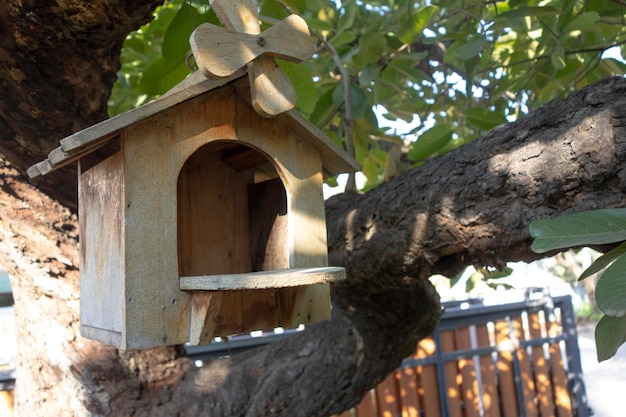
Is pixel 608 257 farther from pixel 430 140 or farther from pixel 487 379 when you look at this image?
pixel 487 379

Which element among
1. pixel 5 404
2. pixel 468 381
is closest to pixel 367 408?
pixel 468 381

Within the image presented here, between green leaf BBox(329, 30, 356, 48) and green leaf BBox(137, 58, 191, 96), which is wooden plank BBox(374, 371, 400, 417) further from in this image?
green leaf BBox(137, 58, 191, 96)

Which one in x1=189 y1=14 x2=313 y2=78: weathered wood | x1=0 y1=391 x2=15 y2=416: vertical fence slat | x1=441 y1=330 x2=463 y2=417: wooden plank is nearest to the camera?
x1=189 y1=14 x2=313 y2=78: weathered wood

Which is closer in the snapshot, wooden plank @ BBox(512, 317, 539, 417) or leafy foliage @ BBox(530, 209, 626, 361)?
leafy foliage @ BBox(530, 209, 626, 361)

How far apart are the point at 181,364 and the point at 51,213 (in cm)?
61

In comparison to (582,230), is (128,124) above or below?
above

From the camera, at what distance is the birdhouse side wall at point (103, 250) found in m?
1.15

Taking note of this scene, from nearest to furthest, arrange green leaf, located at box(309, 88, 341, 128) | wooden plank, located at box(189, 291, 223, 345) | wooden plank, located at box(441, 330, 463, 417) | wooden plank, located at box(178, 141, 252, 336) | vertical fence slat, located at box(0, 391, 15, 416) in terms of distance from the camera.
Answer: wooden plank, located at box(189, 291, 223, 345), wooden plank, located at box(178, 141, 252, 336), green leaf, located at box(309, 88, 341, 128), vertical fence slat, located at box(0, 391, 15, 416), wooden plank, located at box(441, 330, 463, 417)

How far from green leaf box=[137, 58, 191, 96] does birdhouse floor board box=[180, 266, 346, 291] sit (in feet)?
2.14

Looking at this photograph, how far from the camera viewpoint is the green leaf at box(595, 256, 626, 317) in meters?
0.76

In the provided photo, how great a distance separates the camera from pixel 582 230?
85cm

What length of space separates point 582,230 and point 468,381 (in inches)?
129

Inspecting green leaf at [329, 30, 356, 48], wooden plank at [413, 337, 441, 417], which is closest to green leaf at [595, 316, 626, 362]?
green leaf at [329, 30, 356, 48]

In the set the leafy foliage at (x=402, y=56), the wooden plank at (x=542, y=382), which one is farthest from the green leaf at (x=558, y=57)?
the wooden plank at (x=542, y=382)
